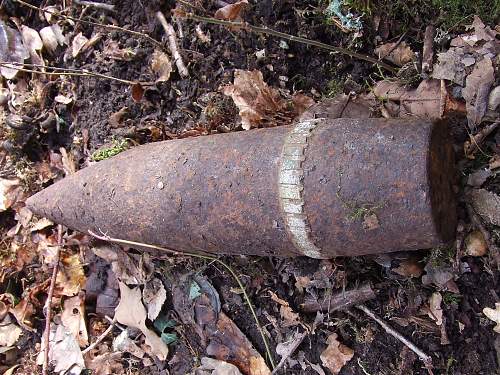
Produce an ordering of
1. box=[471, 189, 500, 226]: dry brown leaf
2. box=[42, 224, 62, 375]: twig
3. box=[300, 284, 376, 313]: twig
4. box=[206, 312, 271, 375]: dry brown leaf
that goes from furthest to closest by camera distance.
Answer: box=[42, 224, 62, 375]: twig, box=[206, 312, 271, 375]: dry brown leaf, box=[300, 284, 376, 313]: twig, box=[471, 189, 500, 226]: dry brown leaf

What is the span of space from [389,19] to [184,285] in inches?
62.6

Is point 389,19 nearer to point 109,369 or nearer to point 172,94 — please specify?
point 172,94

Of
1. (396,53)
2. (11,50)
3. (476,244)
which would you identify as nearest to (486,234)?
(476,244)

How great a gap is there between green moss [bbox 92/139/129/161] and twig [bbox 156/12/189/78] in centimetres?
47

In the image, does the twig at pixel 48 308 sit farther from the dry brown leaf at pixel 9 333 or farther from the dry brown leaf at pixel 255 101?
the dry brown leaf at pixel 255 101

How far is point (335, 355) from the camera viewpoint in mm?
2264

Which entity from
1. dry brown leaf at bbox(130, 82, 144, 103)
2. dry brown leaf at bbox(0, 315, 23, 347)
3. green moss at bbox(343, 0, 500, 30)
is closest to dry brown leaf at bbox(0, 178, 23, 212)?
dry brown leaf at bbox(0, 315, 23, 347)

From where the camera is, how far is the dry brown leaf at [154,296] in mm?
2697

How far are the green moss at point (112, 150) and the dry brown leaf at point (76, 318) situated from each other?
2.69 ft

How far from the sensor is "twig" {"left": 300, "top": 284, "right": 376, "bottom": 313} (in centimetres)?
219

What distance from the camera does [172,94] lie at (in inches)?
108

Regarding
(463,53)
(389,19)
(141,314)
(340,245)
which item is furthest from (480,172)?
(141,314)

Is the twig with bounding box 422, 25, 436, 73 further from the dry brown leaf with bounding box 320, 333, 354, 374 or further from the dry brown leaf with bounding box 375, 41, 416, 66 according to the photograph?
the dry brown leaf with bounding box 320, 333, 354, 374

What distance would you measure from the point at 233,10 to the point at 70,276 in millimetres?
1729
